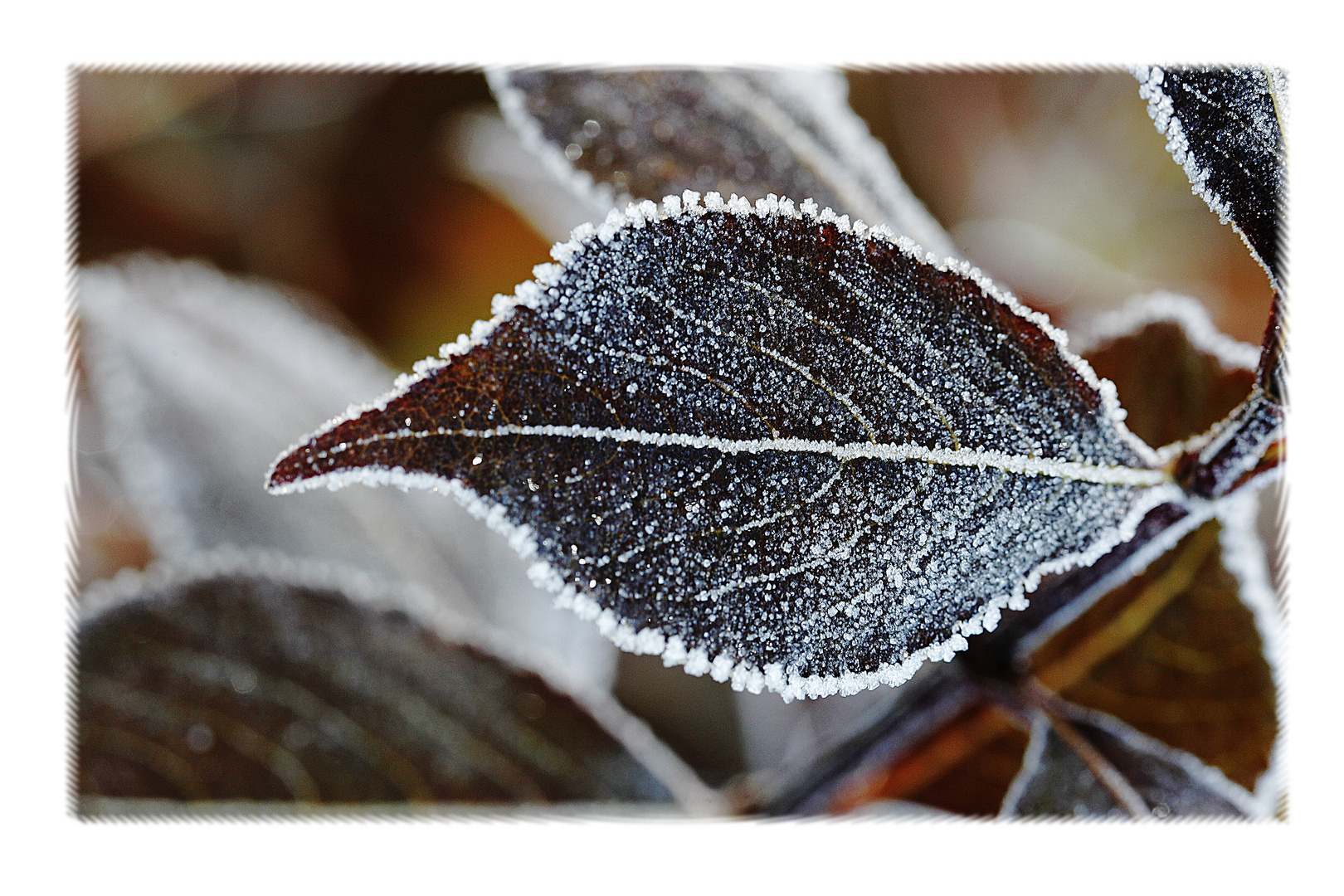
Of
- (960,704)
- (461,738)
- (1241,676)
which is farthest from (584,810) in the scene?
(1241,676)

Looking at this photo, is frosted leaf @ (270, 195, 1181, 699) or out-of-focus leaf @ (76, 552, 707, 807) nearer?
frosted leaf @ (270, 195, 1181, 699)

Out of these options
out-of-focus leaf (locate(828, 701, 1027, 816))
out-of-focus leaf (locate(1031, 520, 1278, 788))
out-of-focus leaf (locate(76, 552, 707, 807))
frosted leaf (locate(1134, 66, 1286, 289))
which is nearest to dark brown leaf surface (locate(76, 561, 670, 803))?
out-of-focus leaf (locate(76, 552, 707, 807))

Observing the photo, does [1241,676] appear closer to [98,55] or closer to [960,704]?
[960,704]

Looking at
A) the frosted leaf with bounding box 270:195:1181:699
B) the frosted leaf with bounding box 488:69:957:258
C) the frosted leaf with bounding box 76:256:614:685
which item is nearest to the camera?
the frosted leaf with bounding box 270:195:1181:699

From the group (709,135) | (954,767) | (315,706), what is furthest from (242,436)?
Answer: (954,767)

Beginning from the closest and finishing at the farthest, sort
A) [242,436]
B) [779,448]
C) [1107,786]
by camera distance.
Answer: [779,448] < [1107,786] < [242,436]

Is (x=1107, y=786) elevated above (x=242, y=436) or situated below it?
below

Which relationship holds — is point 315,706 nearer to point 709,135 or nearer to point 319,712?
point 319,712

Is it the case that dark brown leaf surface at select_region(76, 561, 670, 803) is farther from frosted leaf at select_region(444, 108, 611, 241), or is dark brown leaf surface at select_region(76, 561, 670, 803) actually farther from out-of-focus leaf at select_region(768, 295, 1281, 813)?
frosted leaf at select_region(444, 108, 611, 241)
